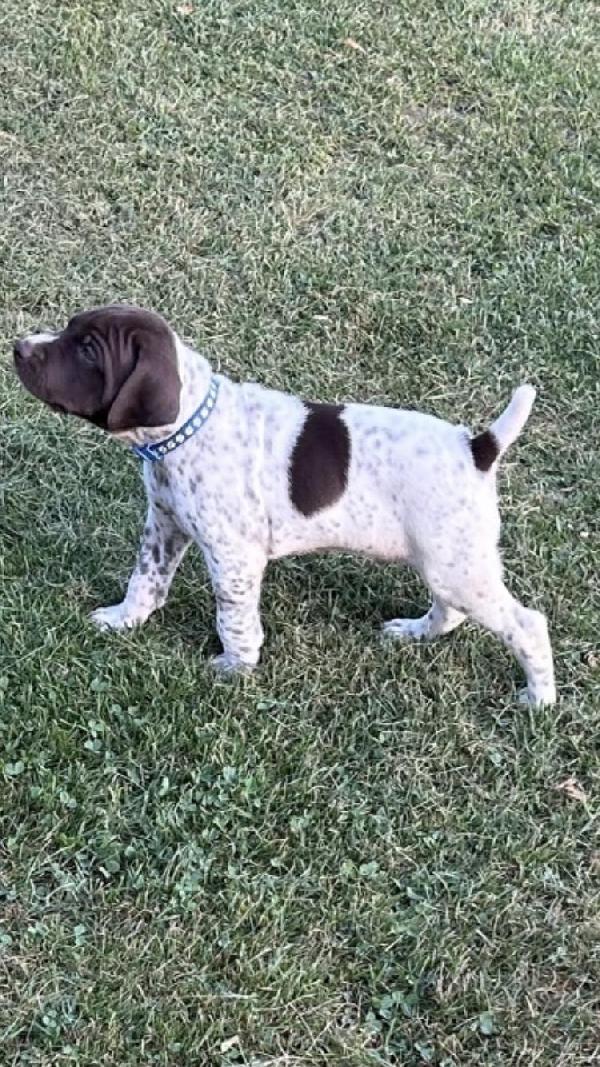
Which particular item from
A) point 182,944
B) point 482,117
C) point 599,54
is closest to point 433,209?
point 482,117

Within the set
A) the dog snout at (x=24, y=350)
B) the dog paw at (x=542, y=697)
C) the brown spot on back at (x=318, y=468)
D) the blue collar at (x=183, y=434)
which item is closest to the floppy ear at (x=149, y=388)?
the blue collar at (x=183, y=434)

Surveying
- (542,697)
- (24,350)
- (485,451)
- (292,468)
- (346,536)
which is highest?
(24,350)

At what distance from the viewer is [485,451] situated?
406 centimetres

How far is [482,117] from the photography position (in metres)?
7.68

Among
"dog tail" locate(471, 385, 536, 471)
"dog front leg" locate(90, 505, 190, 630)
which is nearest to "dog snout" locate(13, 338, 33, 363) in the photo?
"dog front leg" locate(90, 505, 190, 630)

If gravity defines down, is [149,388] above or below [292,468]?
above

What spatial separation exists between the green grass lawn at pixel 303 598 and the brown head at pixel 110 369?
99cm

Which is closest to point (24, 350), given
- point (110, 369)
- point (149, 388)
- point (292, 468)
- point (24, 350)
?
point (24, 350)

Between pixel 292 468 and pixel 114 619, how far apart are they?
102 centimetres

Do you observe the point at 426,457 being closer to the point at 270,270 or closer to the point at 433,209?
the point at 270,270

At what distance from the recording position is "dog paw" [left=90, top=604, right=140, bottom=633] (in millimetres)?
4605

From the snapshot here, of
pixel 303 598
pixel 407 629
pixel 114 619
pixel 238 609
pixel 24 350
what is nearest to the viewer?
pixel 24 350

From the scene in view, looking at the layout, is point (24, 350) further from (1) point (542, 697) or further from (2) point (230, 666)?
(1) point (542, 697)

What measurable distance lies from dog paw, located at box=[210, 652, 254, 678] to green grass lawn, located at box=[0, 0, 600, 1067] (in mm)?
65
